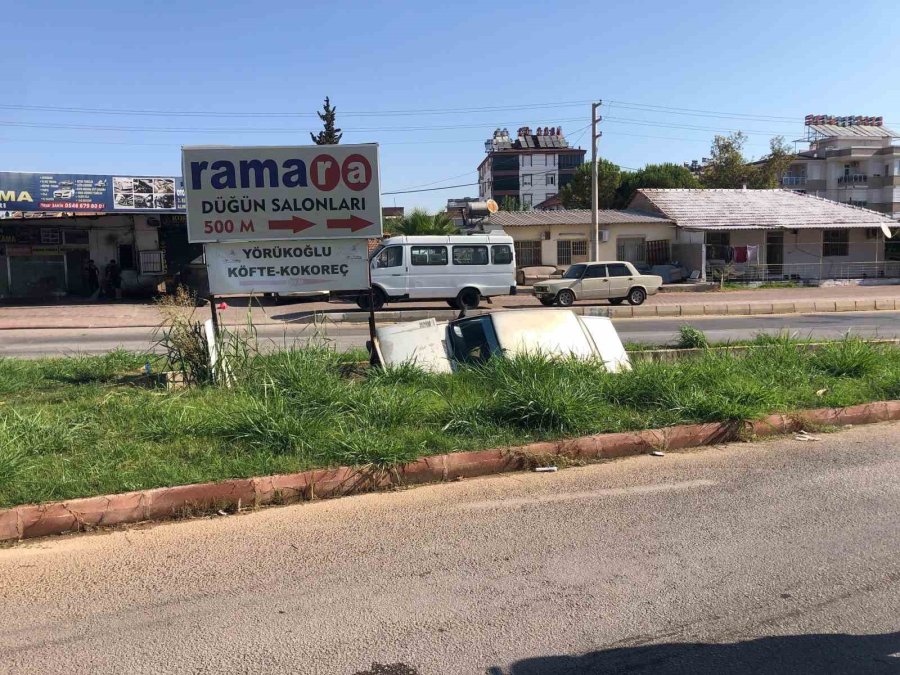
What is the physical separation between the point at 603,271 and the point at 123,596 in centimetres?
2283

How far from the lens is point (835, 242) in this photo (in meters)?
38.2

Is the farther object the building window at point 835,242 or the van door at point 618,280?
the building window at point 835,242

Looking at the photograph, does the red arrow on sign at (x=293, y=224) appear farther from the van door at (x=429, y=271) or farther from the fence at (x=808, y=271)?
the fence at (x=808, y=271)

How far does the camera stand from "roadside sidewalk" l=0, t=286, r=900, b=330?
2244cm

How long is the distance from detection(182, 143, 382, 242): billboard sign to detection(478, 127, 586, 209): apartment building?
271ft

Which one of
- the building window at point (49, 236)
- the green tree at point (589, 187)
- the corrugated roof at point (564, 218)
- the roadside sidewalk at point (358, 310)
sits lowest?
the roadside sidewalk at point (358, 310)

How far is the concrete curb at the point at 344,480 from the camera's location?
5.01 metres

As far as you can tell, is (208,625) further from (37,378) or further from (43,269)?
(43,269)

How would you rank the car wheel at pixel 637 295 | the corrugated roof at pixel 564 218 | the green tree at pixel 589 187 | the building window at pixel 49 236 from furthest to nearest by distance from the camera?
the green tree at pixel 589 187 → the corrugated roof at pixel 564 218 → the building window at pixel 49 236 → the car wheel at pixel 637 295

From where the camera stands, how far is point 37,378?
30.8 ft

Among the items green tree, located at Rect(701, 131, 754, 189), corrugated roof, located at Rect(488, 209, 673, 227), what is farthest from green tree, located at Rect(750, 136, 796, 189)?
corrugated roof, located at Rect(488, 209, 673, 227)

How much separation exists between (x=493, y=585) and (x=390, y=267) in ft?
65.1

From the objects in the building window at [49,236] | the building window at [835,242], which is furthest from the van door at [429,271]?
the building window at [835,242]

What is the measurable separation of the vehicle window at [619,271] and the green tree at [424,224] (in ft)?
24.1
